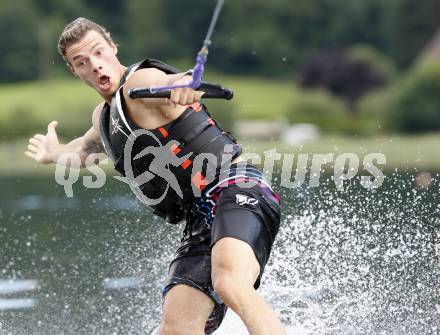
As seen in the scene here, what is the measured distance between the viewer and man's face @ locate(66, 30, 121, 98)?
6.33 metres

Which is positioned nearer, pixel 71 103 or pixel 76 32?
pixel 76 32

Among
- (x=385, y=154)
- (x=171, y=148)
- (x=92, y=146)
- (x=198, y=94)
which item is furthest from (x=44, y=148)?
(x=385, y=154)

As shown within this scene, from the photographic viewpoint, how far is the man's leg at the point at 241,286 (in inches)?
226

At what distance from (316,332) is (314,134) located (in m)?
45.0

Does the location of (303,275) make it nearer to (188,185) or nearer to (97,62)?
(188,185)

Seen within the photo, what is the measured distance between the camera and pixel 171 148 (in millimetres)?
6258

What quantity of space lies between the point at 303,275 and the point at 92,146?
6.45 ft

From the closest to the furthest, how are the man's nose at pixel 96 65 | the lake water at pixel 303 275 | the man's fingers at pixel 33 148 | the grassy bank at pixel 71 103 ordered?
the man's nose at pixel 96 65
the man's fingers at pixel 33 148
the lake water at pixel 303 275
the grassy bank at pixel 71 103

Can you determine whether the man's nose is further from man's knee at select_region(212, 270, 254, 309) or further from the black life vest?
man's knee at select_region(212, 270, 254, 309)

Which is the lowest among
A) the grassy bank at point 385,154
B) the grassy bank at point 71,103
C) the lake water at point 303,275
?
the grassy bank at point 71,103

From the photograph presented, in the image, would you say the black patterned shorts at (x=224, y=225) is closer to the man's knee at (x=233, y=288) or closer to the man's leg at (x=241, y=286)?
the man's leg at (x=241, y=286)

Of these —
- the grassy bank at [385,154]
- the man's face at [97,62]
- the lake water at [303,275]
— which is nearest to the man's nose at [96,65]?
the man's face at [97,62]

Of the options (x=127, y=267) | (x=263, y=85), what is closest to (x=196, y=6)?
(x=263, y=85)

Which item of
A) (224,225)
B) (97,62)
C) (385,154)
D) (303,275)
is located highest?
(97,62)
